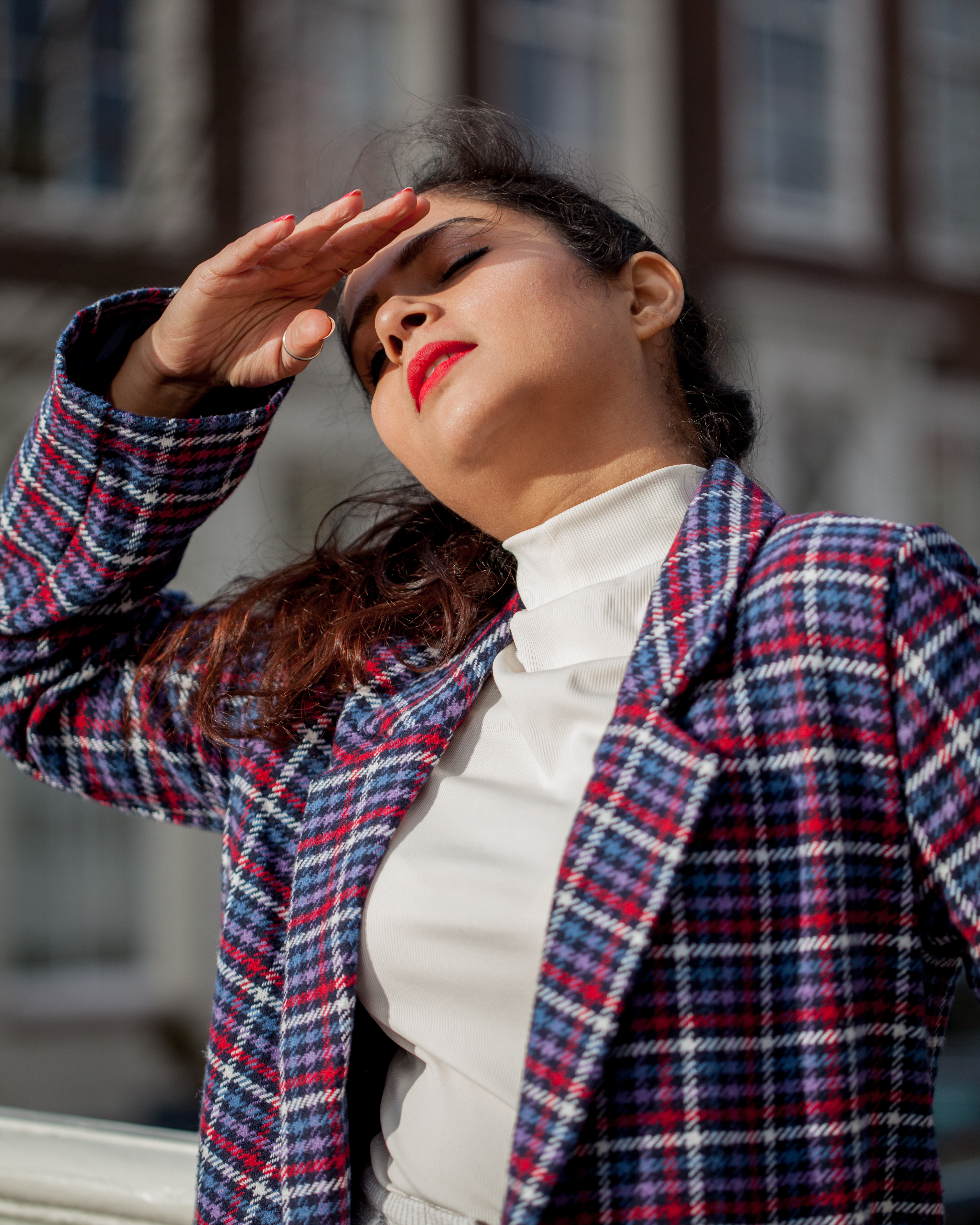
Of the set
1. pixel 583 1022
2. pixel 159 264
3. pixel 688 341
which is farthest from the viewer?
pixel 159 264

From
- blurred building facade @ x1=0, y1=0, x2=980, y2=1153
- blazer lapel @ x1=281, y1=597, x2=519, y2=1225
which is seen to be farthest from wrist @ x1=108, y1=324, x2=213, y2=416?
blurred building facade @ x1=0, y1=0, x2=980, y2=1153

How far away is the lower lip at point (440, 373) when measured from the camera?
3.92ft

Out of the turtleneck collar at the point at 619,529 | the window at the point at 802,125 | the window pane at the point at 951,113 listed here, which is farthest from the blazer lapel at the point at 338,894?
the window pane at the point at 951,113

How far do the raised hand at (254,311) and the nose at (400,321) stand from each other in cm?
10

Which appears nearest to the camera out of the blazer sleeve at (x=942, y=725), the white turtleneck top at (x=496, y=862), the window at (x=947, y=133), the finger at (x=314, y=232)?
the blazer sleeve at (x=942, y=725)

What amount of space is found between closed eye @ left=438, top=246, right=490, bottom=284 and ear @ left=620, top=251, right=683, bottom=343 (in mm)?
173

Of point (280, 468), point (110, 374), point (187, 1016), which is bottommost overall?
point (187, 1016)

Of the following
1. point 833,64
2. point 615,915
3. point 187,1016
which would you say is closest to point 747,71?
point 833,64

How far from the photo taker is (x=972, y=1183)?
1.96 m

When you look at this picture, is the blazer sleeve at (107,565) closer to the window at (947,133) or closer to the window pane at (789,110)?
the window pane at (789,110)

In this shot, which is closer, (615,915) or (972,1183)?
(615,915)

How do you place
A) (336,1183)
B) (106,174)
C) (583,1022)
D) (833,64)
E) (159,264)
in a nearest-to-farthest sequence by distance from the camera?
(583,1022)
(336,1183)
(159,264)
(106,174)
(833,64)

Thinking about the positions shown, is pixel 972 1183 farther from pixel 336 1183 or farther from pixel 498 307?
pixel 498 307

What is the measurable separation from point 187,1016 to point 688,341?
5.99 m
